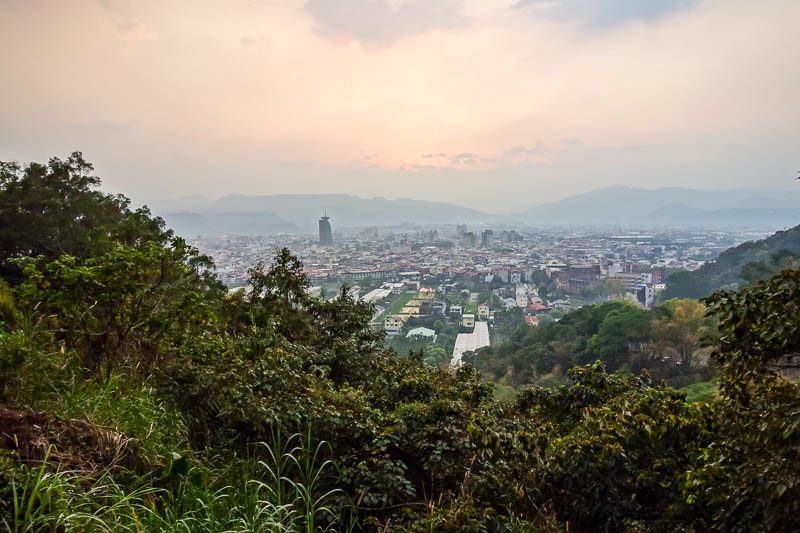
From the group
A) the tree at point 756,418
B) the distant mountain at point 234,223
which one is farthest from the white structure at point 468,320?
the distant mountain at point 234,223

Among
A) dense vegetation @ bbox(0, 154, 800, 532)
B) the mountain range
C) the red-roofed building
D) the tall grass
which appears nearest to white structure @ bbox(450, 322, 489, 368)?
the red-roofed building

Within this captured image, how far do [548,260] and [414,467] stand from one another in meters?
48.8

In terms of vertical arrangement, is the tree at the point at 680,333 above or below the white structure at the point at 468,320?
above

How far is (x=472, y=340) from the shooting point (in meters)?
24.3

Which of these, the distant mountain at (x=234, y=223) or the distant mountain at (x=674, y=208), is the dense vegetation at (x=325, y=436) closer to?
the distant mountain at (x=234, y=223)

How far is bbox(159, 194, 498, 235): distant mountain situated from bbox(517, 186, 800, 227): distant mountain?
3377 centimetres

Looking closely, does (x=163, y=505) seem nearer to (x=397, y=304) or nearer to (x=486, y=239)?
(x=397, y=304)

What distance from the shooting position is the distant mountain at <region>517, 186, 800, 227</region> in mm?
78562

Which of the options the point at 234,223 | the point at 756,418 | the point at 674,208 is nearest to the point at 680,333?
the point at 756,418

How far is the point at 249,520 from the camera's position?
195cm

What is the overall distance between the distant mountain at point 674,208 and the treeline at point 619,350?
57.7 meters

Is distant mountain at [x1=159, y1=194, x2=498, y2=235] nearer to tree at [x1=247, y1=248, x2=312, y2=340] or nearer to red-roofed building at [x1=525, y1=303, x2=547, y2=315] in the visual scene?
red-roofed building at [x1=525, y1=303, x2=547, y2=315]

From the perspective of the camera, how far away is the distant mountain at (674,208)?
78.6 m

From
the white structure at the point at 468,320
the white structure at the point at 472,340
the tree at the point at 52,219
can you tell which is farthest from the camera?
the white structure at the point at 468,320
